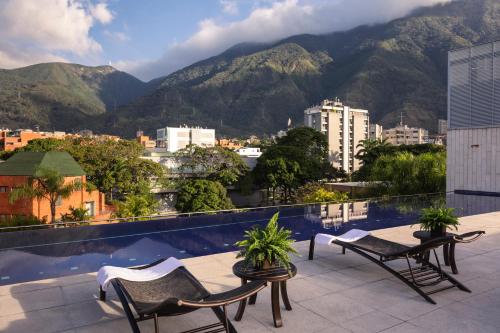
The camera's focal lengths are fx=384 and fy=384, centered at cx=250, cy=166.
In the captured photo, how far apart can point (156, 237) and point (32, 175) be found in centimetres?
1867

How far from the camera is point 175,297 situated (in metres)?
3.41

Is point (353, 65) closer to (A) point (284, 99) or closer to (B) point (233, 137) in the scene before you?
(A) point (284, 99)

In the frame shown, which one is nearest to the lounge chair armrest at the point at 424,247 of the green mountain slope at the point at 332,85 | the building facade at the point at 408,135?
the building facade at the point at 408,135

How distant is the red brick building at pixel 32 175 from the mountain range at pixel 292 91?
105535mm

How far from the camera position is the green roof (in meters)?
23.8

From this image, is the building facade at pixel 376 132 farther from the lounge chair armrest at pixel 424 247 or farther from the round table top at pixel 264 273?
the round table top at pixel 264 273

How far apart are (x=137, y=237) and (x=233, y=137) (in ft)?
410

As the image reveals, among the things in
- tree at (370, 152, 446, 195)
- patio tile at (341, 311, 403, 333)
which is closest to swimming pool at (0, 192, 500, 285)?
patio tile at (341, 311, 403, 333)

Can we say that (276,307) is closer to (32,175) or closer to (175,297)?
(175,297)

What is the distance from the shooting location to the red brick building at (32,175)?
23328 millimetres

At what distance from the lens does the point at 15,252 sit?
671 centimetres

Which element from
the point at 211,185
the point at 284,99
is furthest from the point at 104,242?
the point at 284,99

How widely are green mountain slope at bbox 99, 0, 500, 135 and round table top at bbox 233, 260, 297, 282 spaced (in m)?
130

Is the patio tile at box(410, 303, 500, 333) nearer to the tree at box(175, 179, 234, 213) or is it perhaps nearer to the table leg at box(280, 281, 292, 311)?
the table leg at box(280, 281, 292, 311)
